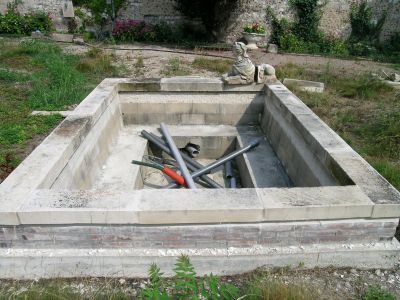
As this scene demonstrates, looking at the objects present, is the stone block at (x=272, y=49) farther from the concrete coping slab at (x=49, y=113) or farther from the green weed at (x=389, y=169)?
the green weed at (x=389, y=169)

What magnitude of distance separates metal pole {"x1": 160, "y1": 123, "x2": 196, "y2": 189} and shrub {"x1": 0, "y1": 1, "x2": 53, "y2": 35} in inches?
599

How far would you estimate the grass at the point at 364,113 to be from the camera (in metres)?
5.25

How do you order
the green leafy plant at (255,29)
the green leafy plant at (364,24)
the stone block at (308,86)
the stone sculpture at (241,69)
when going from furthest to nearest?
the green leafy plant at (364,24)
the green leafy plant at (255,29)
the stone block at (308,86)
the stone sculpture at (241,69)

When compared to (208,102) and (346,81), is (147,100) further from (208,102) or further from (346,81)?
(346,81)

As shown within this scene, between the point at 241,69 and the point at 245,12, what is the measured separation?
42.6ft

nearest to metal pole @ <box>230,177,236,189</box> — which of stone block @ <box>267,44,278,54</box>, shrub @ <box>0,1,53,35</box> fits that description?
stone block @ <box>267,44,278,54</box>

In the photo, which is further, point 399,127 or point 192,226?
point 399,127

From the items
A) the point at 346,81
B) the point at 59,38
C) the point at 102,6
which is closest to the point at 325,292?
the point at 346,81

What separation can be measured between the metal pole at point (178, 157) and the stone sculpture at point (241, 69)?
1.52 metres

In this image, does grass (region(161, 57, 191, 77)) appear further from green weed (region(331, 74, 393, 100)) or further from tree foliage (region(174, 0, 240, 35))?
tree foliage (region(174, 0, 240, 35))

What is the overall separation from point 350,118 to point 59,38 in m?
14.5

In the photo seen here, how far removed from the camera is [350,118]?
22.3ft

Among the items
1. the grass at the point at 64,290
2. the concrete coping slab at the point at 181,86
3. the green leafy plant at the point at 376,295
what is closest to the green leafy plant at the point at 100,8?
the concrete coping slab at the point at 181,86

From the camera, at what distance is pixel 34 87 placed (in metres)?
8.24
